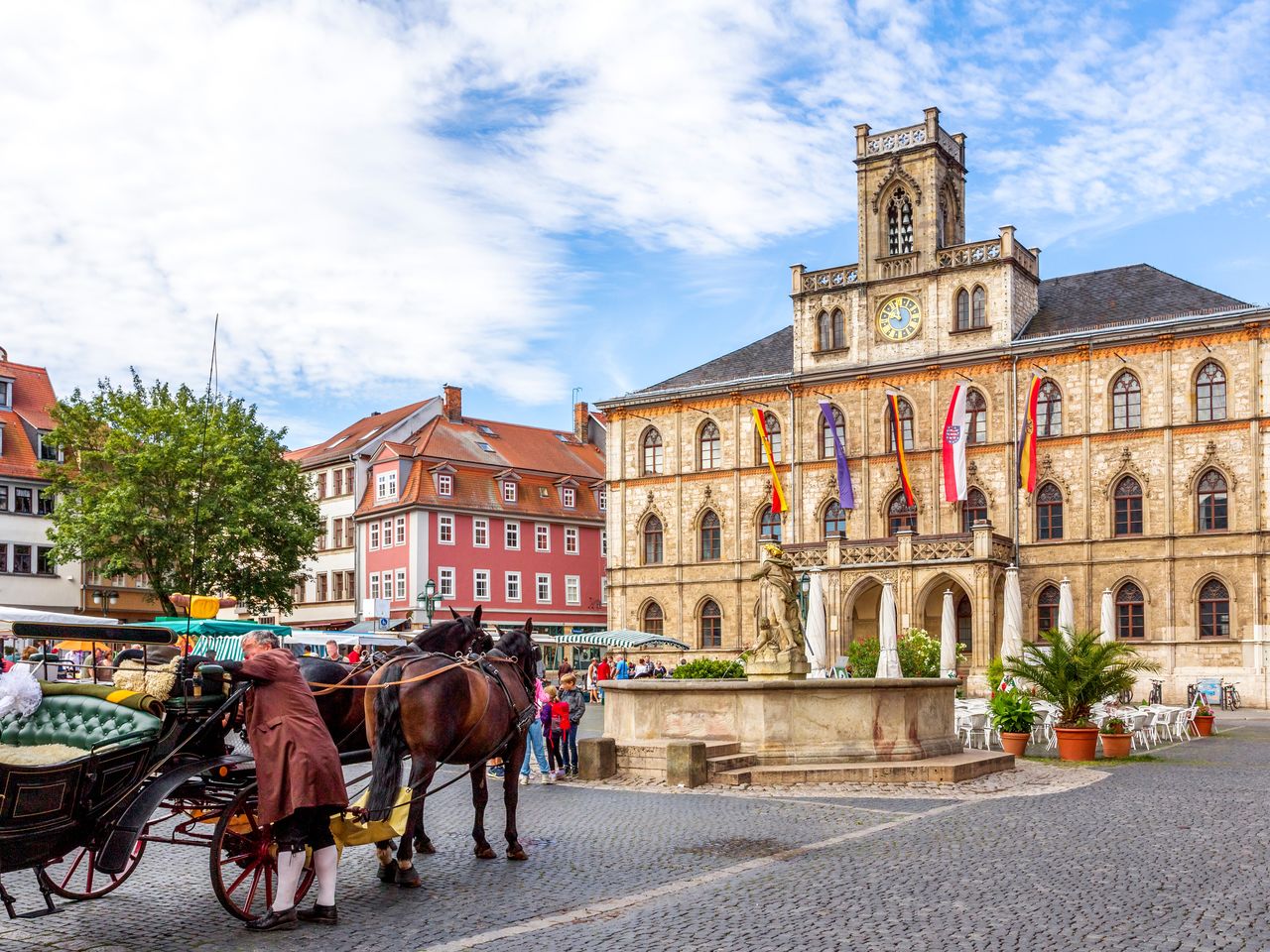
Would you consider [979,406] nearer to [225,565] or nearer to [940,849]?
[225,565]

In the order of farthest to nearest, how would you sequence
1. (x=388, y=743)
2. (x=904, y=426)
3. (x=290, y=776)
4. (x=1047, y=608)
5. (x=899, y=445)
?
(x=904, y=426) → (x=899, y=445) → (x=1047, y=608) → (x=388, y=743) → (x=290, y=776)

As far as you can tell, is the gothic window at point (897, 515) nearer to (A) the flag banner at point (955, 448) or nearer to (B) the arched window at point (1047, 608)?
(A) the flag banner at point (955, 448)

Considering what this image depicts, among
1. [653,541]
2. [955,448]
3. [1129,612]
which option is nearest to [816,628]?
[955,448]

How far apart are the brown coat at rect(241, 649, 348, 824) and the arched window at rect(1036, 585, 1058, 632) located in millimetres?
40432

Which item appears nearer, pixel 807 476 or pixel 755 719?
pixel 755 719

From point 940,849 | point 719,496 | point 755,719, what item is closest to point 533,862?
point 940,849

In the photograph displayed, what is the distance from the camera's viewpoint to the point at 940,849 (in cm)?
1192

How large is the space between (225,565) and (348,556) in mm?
19896

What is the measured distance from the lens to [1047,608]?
46406 millimetres

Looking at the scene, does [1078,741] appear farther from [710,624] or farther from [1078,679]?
[710,624]

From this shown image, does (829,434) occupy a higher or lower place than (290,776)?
higher

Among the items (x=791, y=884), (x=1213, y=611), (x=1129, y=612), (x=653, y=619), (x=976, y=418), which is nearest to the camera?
(x=791, y=884)

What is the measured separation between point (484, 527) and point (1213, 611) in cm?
3108

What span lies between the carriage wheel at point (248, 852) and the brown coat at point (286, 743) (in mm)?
295
